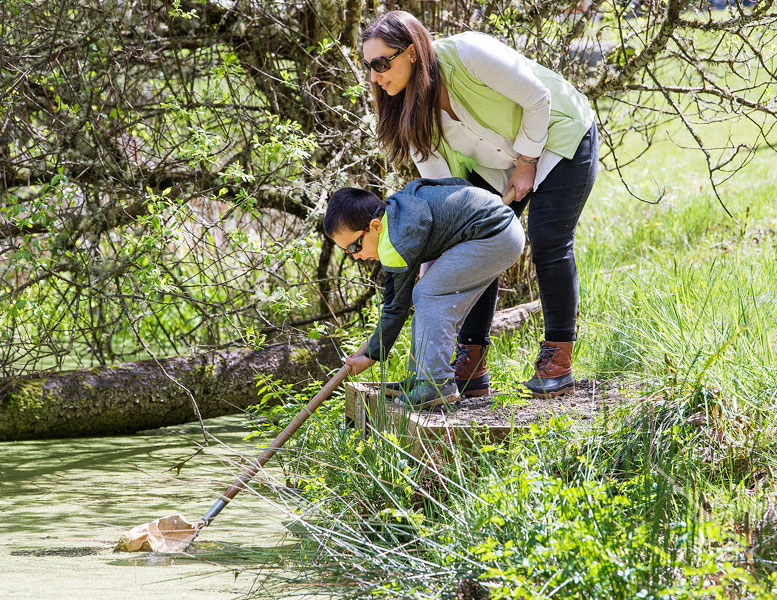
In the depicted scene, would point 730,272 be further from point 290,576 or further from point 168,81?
point 168,81

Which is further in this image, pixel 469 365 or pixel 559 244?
pixel 469 365

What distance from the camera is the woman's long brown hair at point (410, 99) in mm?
2893

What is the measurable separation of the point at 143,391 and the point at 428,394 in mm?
2146

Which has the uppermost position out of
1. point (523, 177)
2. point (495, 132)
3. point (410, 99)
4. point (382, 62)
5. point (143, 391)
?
point (382, 62)

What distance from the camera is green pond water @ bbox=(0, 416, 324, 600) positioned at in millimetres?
2482

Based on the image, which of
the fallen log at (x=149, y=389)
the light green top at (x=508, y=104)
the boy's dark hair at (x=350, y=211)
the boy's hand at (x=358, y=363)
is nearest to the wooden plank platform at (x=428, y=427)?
the boy's hand at (x=358, y=363)

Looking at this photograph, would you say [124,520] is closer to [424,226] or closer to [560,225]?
[424,226]

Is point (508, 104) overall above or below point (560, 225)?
above

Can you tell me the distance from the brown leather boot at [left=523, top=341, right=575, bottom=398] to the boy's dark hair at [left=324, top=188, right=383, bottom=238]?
79 centimetres

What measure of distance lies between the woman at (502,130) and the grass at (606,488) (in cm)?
40

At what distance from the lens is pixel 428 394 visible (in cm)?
295

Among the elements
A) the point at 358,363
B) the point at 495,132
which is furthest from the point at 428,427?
the point at 495,132

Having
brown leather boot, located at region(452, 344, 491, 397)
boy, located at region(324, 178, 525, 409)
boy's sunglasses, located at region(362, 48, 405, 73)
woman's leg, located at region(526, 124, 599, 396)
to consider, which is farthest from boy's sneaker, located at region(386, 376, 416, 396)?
boy's sunglasses, located at region(362, 48, 405, 73)

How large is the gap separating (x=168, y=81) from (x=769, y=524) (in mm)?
3842
